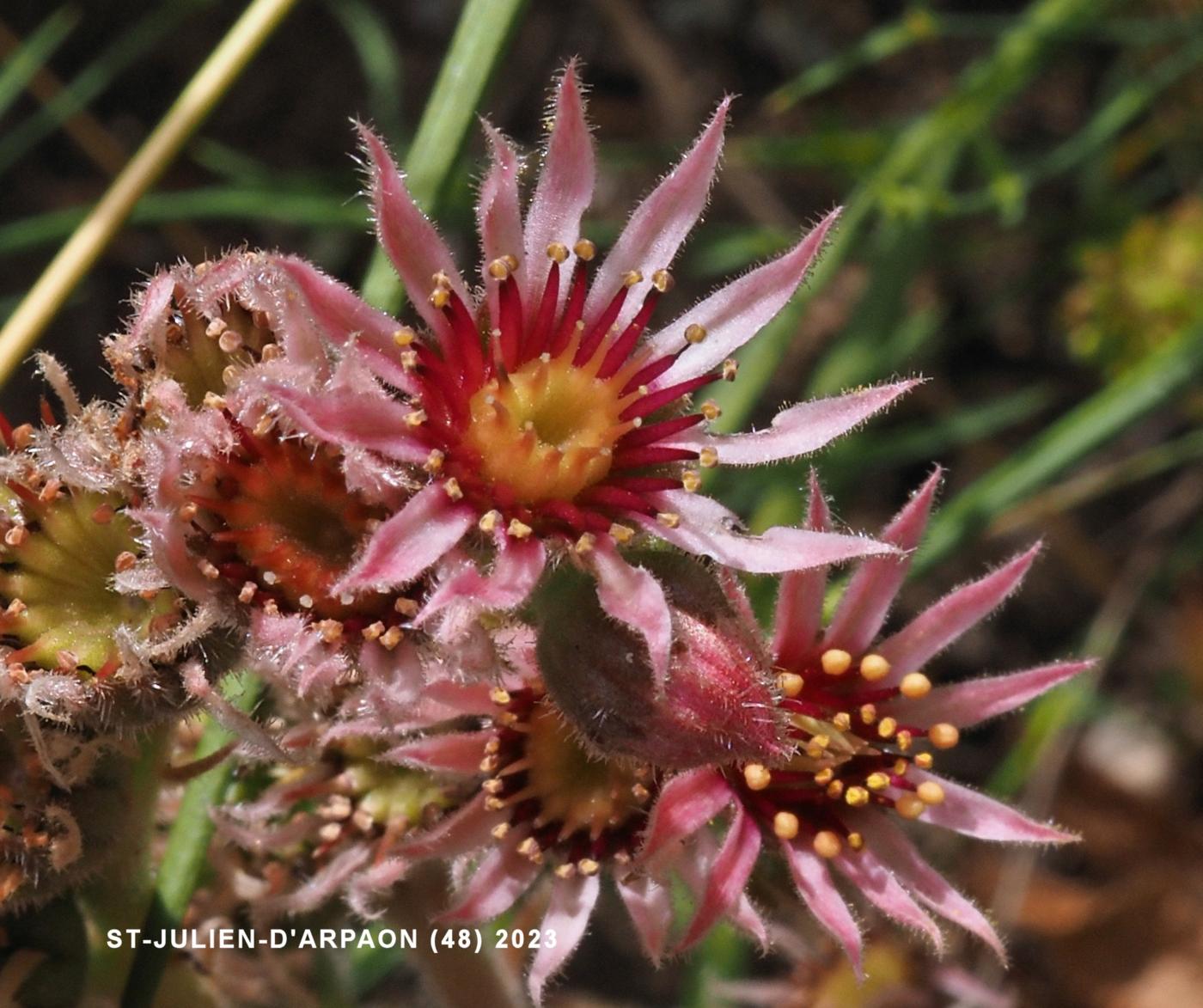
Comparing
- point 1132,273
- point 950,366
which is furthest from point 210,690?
point 950,366

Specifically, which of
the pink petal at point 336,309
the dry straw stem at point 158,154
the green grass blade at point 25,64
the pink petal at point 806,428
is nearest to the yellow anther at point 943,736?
the pink petal at point 806,428

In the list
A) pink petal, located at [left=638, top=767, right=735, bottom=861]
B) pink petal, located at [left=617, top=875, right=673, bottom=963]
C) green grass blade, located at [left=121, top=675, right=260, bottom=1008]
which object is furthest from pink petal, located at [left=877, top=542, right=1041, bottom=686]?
green grass blade, located at [left=121, top=675, right=260, bottom=1008]

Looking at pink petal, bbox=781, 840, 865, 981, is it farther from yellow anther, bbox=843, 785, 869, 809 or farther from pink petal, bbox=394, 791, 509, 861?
pink petal, bbox=394, 791, 509, 861

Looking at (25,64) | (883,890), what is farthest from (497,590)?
(25,64)

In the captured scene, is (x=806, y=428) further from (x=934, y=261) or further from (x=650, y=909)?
(x=934, y=261)

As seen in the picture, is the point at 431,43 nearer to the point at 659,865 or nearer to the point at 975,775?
the point at 975,775
